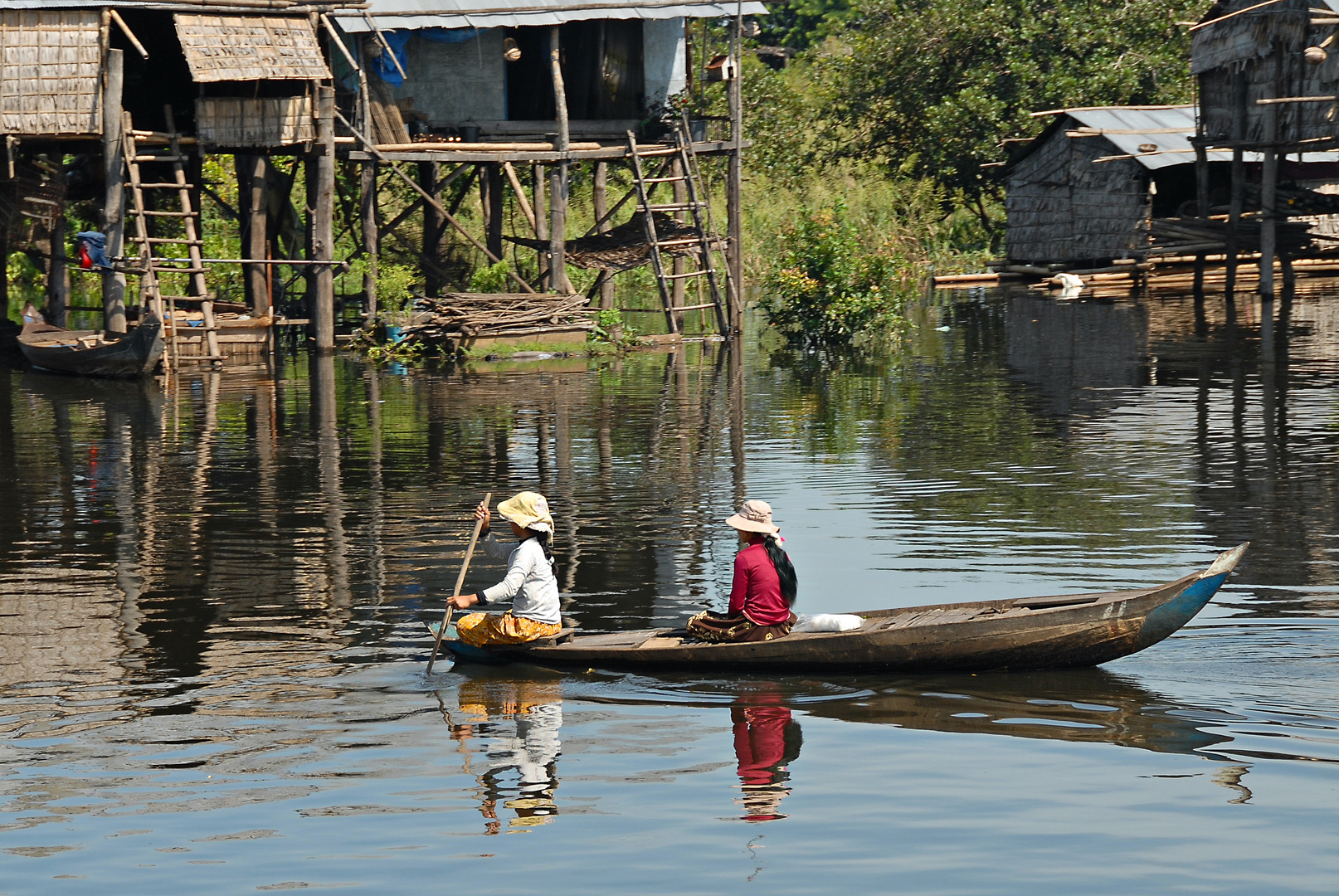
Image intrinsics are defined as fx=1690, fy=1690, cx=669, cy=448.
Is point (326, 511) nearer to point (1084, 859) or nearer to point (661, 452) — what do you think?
point (661, 452)

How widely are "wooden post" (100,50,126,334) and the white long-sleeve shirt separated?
16.7m

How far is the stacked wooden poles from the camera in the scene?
1032 inches

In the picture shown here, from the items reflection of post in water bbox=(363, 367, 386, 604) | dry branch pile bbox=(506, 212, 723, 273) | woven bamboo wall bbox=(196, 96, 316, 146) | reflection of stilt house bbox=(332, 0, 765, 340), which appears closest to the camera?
reflection of post in water bbox=(363, 367, 386, 604)

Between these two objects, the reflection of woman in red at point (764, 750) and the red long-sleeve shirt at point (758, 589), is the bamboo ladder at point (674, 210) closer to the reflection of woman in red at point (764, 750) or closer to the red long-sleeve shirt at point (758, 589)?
the red long-sleeve shirt at point (758, 589)

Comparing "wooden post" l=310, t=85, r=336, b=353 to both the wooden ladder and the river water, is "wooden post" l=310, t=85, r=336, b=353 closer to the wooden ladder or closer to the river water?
the wooden ladder

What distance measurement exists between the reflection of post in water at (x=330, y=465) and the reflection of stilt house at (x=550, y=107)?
3199mm

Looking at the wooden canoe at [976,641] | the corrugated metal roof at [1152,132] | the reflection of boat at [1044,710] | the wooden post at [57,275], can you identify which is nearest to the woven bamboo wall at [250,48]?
the wooden post at [57,275]

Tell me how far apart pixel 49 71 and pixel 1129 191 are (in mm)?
22586

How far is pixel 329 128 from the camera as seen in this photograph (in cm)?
2509

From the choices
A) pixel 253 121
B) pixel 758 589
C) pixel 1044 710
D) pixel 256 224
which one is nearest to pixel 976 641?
pixel 1044 710

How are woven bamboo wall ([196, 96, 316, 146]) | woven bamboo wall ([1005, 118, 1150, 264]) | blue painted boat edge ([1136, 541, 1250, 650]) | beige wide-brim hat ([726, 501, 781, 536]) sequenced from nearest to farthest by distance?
blue painted boat edge ([1136, 541, 1250, 650]), beige wide-brim hat ([726, 501, 781, 536]), woven bamboo wall ([196, 96, 316, 146]), woven bamboo wall ([1005, 118, 1150, 264])

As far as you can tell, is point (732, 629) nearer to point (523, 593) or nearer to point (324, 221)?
point (523, 593)

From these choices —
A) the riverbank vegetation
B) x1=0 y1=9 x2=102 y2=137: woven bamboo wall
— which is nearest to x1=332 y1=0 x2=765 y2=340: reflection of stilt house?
x1=0 y1=9 x2=102 y2=137: woven bamboo wall

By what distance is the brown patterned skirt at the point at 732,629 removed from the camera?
909 centimetres
